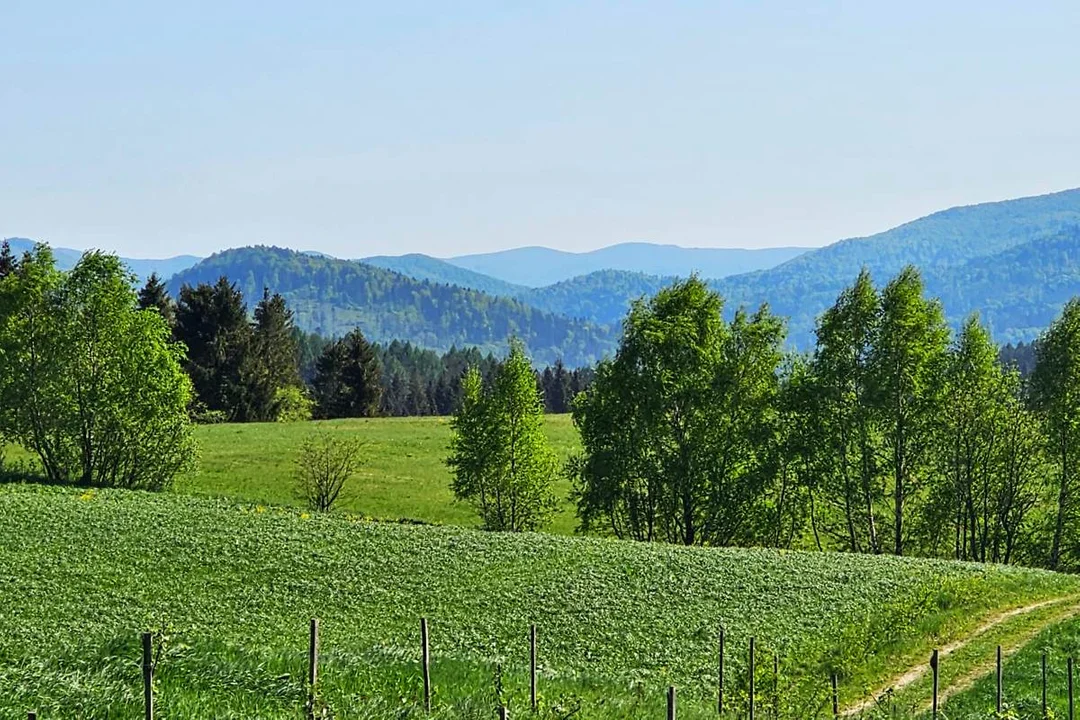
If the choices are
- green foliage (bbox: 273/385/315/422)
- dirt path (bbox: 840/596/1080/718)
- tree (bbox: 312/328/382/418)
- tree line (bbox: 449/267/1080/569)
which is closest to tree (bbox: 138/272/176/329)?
green foliage (bbox: 273/385/315/422)

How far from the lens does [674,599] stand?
Answer: 28953mm

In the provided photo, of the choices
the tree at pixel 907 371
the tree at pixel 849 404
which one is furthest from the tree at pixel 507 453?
the tree at pixel 907 371

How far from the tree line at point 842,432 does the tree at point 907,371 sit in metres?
0.07

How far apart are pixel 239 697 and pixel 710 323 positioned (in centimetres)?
4014

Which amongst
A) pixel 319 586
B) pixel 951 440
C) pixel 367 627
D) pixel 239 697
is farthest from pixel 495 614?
pixel 951 440

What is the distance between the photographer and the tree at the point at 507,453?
52.9 metres

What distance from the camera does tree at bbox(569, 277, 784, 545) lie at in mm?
49375

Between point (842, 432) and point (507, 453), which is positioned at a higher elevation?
point (842, 432)

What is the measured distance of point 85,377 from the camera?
160ft

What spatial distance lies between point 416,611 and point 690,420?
26.4 meters

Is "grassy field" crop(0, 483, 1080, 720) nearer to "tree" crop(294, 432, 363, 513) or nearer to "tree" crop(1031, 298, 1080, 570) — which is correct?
"tree" crop(294, 432, 363, 513)

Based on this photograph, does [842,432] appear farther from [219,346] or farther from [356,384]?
[356,384]

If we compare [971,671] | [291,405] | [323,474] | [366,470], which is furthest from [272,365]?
[971,671]

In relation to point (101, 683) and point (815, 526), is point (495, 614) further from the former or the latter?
point (815, 526)
